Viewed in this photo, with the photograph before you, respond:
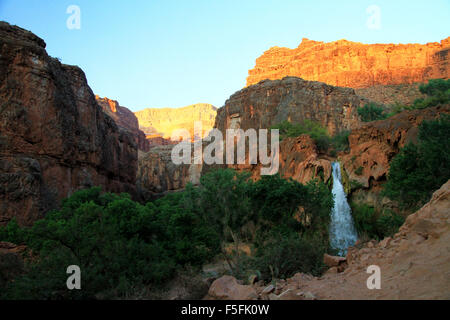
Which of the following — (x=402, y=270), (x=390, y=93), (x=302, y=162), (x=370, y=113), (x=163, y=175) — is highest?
(x=390, y=93)

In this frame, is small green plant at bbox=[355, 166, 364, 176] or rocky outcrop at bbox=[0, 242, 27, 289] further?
small green plant at bbox=[355, 166, 364, 176]

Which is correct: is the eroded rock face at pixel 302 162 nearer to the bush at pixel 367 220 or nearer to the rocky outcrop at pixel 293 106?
the bush at pixel 367 220

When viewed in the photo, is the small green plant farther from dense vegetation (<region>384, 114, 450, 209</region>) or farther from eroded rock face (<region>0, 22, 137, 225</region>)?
eroded rock face (<region>0, 22, 137, 225</region>)

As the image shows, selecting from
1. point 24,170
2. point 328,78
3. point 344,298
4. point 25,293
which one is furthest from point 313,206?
point 328,78

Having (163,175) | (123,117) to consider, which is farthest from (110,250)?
(123,117)

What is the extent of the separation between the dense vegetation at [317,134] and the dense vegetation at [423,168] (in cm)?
1289

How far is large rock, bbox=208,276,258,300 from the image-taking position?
7.90 metres

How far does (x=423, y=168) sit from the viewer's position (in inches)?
560

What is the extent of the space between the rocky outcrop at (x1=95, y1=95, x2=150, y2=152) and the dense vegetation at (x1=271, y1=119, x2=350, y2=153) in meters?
69.4

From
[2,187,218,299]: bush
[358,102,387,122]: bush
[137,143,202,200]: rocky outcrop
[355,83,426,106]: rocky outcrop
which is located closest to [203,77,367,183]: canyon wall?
[358,102,387,122]: bush

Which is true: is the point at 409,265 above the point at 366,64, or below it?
below

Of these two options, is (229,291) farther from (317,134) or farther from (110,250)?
(317,134)

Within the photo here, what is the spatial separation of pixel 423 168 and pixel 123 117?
115 meters

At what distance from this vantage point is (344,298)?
7.07 m
